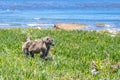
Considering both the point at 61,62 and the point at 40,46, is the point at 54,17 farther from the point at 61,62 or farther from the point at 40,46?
the point at 61,62

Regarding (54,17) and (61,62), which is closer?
(61,62)

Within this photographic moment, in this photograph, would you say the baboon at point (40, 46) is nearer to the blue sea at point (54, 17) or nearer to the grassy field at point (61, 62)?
the grassy field at point (61, 62)

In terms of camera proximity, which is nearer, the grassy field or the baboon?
the grassy field

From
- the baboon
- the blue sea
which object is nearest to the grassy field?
the baboon

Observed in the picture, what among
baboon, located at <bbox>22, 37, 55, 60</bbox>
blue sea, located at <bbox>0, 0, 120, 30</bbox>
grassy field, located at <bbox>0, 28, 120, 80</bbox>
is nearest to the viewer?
grassy field, located at <bbox>0, 28, 120, 80</bbox>

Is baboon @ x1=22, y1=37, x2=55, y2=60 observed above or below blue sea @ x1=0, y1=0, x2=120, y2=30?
above

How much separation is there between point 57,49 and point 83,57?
1536 mm

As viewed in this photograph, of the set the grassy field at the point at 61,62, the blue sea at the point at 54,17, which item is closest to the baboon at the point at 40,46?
the grassy field at the point at 61,62

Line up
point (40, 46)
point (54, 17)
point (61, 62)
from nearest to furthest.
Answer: point (61, 62) → point (40, 46) → point (54, 17)

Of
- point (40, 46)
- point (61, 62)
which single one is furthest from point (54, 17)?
point (61, 62)

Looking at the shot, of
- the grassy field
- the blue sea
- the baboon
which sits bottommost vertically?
the blue sea

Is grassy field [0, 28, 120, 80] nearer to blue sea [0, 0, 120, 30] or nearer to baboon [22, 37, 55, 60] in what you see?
baboon [22, 37, 55, 60]

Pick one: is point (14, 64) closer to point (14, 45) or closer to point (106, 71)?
point (106, 71)

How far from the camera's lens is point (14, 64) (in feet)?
36.3
